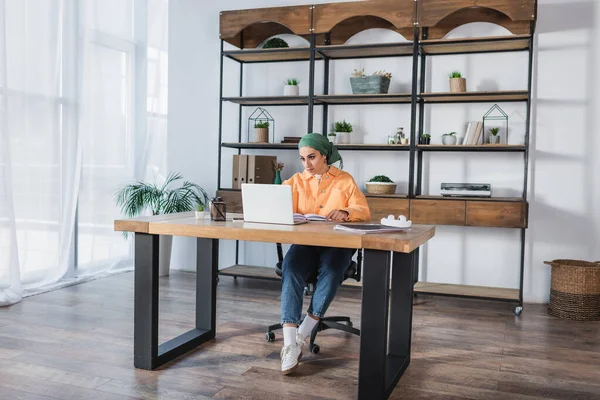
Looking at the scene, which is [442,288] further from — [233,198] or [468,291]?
[233,198]

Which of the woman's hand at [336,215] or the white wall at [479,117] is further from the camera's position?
the white wall at [479,117]

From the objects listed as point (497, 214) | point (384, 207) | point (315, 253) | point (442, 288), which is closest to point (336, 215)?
point (315, 253)

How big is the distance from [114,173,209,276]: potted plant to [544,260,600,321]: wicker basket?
2.88 metres

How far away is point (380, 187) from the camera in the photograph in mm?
4699

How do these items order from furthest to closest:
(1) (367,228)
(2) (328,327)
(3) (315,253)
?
(2) (328,327), (3) (315,253), (1) (367,228)

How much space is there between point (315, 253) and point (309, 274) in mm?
167

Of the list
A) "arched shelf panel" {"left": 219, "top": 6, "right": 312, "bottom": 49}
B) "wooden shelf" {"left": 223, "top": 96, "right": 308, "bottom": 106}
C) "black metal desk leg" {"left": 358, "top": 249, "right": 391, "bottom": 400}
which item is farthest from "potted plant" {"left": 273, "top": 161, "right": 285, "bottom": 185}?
"black metal desk leg" {"left": 358, "top": 249, "right": 391, "bottom": 400}

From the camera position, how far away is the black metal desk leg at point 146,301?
9.55 feet

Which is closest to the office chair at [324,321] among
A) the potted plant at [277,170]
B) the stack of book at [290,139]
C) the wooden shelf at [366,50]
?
the potted plant at [277,170]

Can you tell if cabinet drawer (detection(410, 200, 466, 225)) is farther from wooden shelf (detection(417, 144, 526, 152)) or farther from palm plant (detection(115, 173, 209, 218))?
palm plant (detection(115, 173, 209, 218))

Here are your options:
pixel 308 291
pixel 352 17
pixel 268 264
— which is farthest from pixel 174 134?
pixel 308 291

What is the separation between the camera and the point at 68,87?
4828 millimetres

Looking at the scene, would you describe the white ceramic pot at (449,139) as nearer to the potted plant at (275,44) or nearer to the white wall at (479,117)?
the white wall at (479,117)

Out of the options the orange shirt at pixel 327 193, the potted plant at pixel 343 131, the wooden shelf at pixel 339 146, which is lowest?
the orange shirt at pixel 327 193
